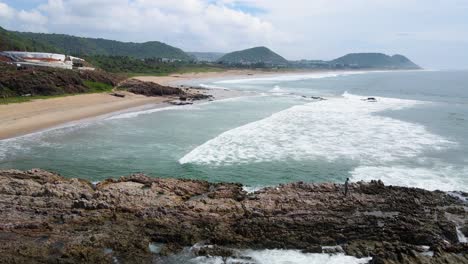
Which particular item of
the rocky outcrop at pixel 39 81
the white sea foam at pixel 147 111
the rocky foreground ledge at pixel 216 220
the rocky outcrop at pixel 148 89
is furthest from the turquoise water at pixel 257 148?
the rocky outcrop at pixel 148 89

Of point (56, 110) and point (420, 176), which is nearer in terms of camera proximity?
point (420, 176)

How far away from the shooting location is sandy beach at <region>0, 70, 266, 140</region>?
29.3m

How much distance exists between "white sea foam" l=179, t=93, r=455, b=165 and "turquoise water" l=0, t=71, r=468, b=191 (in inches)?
2.4

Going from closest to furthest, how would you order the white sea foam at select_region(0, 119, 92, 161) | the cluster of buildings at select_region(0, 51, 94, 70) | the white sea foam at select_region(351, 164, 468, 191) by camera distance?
the white sea foam at select_region(351, 164, 468, 191) < the white sea foam at select_region(0, 119, 92, 161) < the cluster of buildings at select_region(0, 51, 94, 70)

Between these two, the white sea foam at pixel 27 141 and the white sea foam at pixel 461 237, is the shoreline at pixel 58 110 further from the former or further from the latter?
the white sea foam at pixel 461 237

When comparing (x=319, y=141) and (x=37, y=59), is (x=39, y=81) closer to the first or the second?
(x=37, y=59)

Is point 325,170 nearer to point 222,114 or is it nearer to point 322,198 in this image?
point 322,198

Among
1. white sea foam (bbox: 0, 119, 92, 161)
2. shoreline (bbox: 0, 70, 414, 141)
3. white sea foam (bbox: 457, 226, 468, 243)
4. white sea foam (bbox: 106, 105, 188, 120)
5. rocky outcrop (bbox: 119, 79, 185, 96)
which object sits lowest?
white sea foam (bbox: 457, 226, 468, 243)

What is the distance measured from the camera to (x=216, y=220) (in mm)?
13398

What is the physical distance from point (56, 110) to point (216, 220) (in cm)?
2798

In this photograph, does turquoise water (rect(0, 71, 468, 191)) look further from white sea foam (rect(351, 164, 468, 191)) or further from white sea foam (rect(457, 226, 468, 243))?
white sea foam (rect(457, 226, 468, 243))

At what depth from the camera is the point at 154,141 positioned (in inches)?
1046

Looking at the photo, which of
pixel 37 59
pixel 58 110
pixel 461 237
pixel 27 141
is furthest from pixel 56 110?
pixel 461 237

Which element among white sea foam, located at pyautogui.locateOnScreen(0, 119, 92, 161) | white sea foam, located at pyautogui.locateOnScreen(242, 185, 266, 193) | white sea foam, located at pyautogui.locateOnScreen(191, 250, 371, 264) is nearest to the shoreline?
white sea foam, located at pyautogui.locateOnScreen(0, 119, 92, 161)
